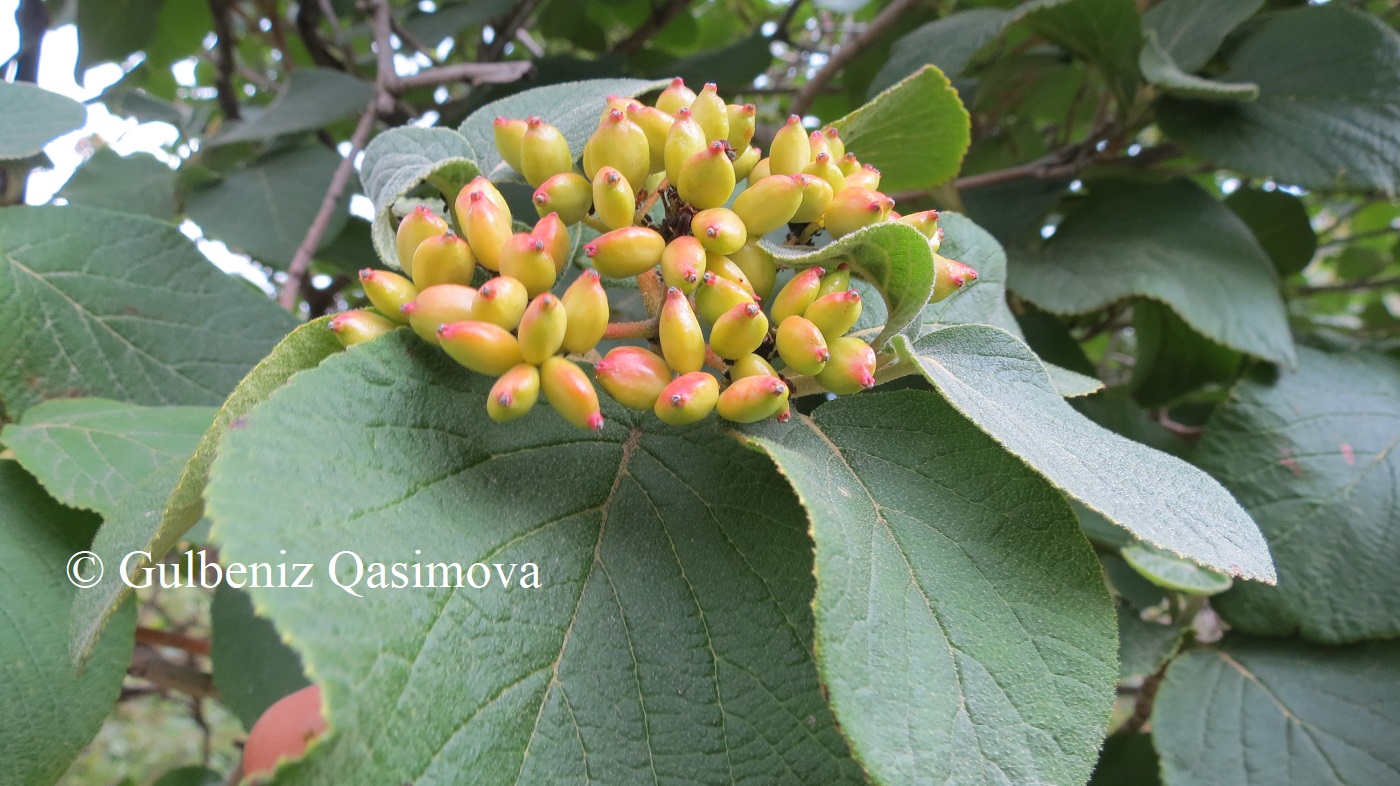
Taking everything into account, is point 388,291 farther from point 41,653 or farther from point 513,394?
point 41,653

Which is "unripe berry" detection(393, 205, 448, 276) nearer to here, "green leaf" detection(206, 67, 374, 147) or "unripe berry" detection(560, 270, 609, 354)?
"unripe berry" detection(560, 270, 609, 354)

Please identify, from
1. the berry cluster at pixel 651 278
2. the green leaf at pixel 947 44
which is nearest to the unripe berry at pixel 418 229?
the berry cluster at pixel 651 278

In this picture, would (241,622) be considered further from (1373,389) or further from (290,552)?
(1373,389)

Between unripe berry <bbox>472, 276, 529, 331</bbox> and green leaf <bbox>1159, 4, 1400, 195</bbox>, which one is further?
green leaf <bbox>1159, 4, 1400, 195</bbox>

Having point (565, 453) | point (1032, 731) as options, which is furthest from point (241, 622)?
point (1032, 731)

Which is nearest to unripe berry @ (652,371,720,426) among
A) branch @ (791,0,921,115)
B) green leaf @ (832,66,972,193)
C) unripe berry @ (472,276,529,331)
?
unripe berry @ (472,276,529,331)

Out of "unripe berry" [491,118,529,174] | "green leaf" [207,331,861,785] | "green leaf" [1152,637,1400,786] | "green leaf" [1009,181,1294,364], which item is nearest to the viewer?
"green leaf" [207,331,861,785]

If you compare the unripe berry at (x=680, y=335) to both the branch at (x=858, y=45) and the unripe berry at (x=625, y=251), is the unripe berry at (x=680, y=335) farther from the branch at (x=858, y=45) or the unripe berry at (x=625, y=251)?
the branch at (x=858, y=45)
